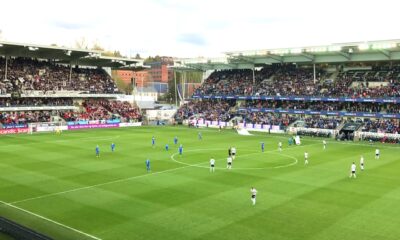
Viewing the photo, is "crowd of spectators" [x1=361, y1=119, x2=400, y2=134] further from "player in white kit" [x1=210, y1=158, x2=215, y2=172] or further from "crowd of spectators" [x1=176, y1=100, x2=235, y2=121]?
"player in white kit" [x1=210, y1=158, x2=215, y2=172]

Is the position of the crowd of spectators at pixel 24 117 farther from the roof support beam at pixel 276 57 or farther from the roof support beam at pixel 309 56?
the roof support beam at pixel 309 56

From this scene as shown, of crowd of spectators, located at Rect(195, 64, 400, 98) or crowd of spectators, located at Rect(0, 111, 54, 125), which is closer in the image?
crowd of spectators, located at Rect(0, 111, 54, 125)

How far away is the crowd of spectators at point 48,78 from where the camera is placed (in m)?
65.9

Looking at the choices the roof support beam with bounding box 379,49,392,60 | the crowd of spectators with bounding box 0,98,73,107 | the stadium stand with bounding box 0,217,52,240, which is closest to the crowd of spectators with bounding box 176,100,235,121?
the crowd of spectators with bounding box 0,98,73,107

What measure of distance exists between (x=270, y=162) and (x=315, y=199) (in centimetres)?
1233

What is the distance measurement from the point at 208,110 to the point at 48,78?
29.9 meters

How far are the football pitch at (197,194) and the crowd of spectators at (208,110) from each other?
32.5 m

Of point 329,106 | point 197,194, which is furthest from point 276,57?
point 197,194

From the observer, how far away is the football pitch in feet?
59.5

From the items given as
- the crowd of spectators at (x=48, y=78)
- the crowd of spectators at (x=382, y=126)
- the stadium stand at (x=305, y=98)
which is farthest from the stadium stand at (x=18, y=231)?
the crowd of spectators at (x=48, y=78)

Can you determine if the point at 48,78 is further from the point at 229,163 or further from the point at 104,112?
the point at 229,163

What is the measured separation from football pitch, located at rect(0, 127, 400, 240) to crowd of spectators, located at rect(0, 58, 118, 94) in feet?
88.1

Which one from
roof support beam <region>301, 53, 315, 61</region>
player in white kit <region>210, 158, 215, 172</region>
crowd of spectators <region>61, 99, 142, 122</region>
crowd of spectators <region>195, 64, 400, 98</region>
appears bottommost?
player in white kit <region>210, 158, 215, 172</region>

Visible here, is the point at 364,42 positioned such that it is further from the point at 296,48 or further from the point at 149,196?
the point at 149,196
